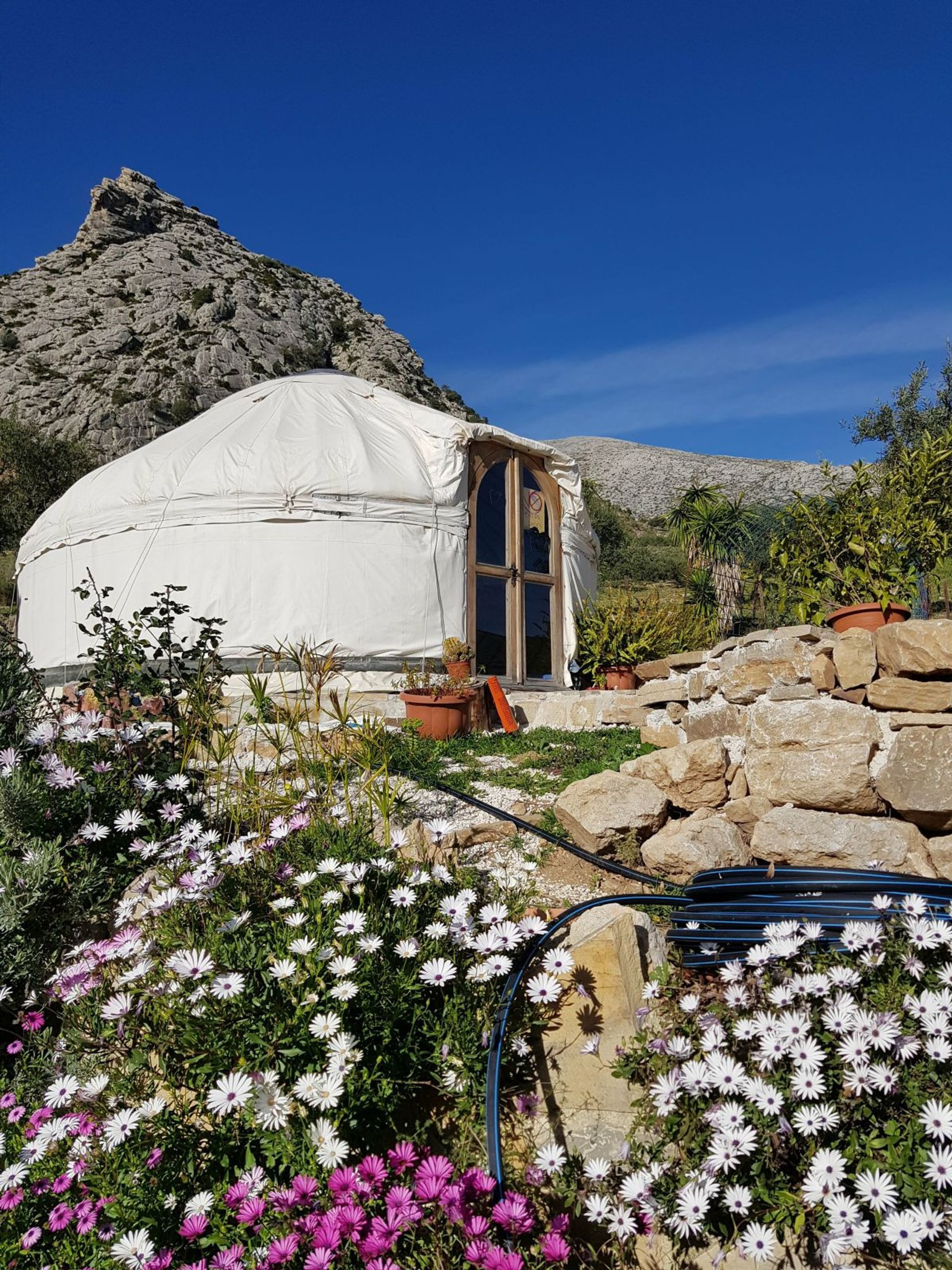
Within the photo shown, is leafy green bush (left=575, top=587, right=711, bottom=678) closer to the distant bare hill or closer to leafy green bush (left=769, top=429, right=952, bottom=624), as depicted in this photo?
leafy green bush (left=769, top=429, right=952, bottom=624)

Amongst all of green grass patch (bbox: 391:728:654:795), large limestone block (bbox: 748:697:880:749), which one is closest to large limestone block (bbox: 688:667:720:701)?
green grass patch (bbox: 391:728:654:795)

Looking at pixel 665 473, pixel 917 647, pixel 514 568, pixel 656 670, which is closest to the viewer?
pixel 917 647

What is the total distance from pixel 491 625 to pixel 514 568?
0.67 metres

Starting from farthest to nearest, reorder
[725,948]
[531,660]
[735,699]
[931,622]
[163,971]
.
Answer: [531,660]
[735,699]
[931,622]
[725,948]
[163,971]

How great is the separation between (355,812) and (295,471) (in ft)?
17.0

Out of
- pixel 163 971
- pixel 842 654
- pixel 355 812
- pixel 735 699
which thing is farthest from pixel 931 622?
pixel 163 971

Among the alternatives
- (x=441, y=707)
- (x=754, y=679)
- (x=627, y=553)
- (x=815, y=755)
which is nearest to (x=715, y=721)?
(x=754, y=679)

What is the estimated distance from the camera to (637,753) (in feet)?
15.4

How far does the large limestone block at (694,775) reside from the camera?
3.35 meters

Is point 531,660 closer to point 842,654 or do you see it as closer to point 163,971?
point 842,654

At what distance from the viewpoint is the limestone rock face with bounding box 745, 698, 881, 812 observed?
2.96 metres

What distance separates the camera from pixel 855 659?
3.54 meters

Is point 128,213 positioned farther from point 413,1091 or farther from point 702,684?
point 413,1091

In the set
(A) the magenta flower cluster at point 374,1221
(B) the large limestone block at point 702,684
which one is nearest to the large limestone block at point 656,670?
(B) the large limestone block at point 702,684
